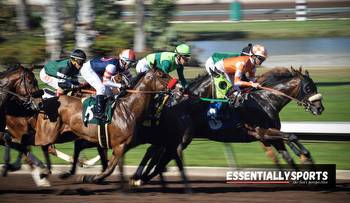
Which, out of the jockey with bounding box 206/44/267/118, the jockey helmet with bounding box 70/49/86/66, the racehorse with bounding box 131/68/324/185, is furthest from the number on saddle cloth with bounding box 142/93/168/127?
the jockey helmet with bounding box 70/49/86/66

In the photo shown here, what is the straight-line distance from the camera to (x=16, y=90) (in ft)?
35.8

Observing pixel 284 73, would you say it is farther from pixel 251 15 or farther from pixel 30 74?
pixel 251 15

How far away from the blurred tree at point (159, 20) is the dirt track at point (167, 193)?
1380 centimetres

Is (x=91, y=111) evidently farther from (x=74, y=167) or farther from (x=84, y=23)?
(x=84, y=23)

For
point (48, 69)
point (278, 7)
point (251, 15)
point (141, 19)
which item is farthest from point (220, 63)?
point (278, 7)

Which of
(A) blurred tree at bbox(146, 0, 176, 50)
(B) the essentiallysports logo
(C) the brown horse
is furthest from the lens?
(A) blurred tree at bbox(146, 0, 176, 50)

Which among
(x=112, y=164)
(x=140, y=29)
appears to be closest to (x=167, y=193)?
(x=112, y=164)

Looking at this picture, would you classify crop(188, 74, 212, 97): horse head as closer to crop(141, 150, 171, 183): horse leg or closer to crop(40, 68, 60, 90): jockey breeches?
crop(141, 150, 171, 183): horse leg

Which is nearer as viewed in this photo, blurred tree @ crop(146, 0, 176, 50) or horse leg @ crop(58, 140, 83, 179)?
horse leg @ crop(58, 140, 83, 179)

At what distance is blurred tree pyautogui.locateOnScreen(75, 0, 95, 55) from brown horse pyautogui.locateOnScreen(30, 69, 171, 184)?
769 cm

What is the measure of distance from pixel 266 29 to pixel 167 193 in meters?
23.1

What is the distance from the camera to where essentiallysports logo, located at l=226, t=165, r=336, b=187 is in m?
10.5

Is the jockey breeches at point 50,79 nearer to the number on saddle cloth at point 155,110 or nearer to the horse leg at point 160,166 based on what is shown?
the number on saddle cloth at point 155,110

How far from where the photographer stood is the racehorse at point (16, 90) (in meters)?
10.8
